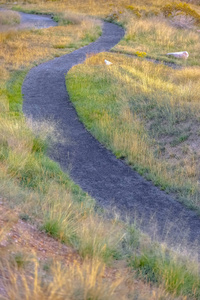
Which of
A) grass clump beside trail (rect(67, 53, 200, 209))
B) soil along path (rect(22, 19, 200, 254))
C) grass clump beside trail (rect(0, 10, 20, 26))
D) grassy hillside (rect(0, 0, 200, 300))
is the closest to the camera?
grassy hillside (rect(0, 0, 200, 300))

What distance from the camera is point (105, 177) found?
788 centimetres

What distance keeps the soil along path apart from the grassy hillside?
0.30 m

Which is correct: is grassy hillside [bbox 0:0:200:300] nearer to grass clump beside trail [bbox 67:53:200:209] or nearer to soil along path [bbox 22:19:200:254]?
grass clump beside trail [bbox 67:53:200:209]

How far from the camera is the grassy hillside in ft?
10.9

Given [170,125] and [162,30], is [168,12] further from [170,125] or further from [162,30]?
[170,125]

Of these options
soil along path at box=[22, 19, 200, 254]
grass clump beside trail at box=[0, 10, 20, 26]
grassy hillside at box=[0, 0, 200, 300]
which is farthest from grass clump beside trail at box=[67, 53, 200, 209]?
grass clump beside trail at box=[0, 10, 20, 26]

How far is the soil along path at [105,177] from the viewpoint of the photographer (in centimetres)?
620

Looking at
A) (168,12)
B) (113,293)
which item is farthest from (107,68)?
(168,12)

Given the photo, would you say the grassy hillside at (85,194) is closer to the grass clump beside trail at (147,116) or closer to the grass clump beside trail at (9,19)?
the grass clump beside trail at (147,116)

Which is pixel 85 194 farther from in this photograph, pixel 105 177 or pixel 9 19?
pixel 9 19

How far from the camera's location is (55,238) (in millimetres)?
4453

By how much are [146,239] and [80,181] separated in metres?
2.67

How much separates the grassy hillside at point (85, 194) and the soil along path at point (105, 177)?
0.97ft

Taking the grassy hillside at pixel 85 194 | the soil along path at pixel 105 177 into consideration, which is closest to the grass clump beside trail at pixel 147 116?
the grassy hillside at pixel 85 194
